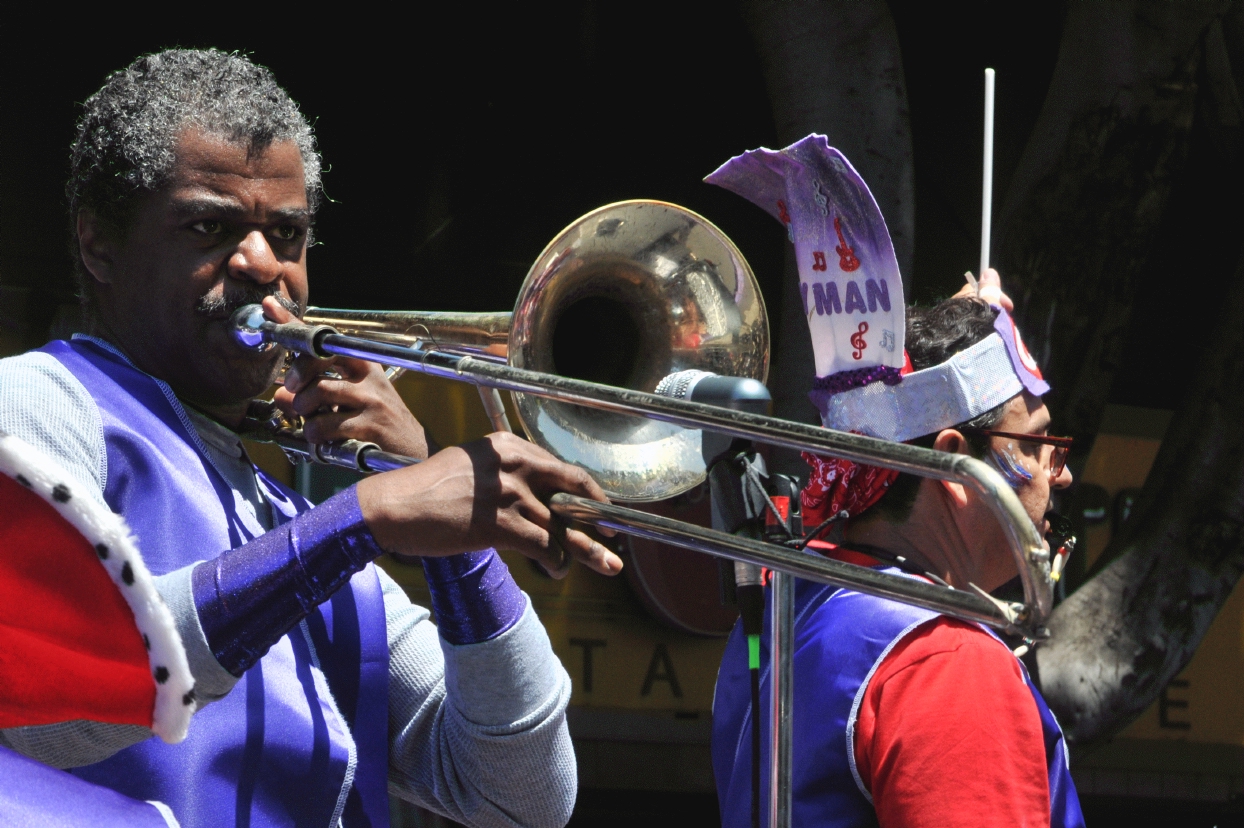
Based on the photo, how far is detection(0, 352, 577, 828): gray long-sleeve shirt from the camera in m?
1.76

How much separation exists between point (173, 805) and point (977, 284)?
1.97 meters

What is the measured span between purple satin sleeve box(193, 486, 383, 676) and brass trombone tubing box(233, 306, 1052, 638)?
27 centimetres

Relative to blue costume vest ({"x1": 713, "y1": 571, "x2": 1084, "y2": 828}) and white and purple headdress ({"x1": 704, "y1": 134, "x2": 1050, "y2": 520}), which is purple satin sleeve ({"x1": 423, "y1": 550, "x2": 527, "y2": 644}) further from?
white and purple headdress ({"x1": 704, "y1": 134, "x2": 1050, "y2": 520})

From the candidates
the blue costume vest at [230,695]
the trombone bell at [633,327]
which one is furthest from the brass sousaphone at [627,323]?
the blue costume vest at [230,695]

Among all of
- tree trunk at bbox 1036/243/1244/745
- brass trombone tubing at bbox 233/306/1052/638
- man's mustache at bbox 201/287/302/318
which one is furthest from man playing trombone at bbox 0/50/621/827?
tree trunk at bbox 1036/243/1244/745

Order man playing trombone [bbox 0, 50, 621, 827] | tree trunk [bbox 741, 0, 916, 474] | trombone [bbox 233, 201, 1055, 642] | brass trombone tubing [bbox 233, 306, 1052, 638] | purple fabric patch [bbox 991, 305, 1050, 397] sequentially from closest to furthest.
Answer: brass trombone tubing [bbox 233, 306, 1052, 638], trombone [bbox 233, 201, 1055, 642], man playing trombone [bbox 0, 50, 621, 827], purple fabric patch [bbox 991, 305, 1050, 397], tree trunk [bbox 741, 0, 916, 474]

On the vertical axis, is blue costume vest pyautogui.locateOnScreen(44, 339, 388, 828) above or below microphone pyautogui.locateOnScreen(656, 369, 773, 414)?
below

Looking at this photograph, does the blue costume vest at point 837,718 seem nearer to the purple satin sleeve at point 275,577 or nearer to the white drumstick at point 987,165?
the purple satin sleeve at point 275,577

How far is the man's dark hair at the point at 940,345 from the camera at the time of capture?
2445mm

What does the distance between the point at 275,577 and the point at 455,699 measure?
1.98 ft

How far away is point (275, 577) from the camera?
150 cm

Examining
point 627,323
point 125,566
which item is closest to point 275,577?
point 125,566

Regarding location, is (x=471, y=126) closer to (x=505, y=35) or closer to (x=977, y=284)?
(x=505, y=35)

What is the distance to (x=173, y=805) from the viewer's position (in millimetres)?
1664
